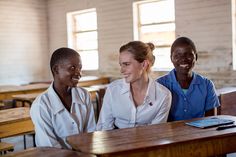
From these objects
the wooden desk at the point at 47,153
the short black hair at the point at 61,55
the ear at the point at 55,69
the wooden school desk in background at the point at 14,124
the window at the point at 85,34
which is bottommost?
the wooden school desk in background at the point at 14,124

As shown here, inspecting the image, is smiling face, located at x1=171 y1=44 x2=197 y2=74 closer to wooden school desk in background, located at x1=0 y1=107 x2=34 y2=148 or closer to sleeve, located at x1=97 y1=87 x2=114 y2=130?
sleeve, located at x1=97 y1=87 x2=114 y2=130

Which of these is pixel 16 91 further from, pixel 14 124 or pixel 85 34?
pixel 14 124

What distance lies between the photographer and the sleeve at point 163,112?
2465 millimetres

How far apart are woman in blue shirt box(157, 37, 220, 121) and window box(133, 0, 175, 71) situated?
3.66m

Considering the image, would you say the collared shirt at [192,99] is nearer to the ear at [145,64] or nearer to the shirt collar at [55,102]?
the ear at [145,64]

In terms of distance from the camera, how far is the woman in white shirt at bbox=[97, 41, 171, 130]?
2.46 metres

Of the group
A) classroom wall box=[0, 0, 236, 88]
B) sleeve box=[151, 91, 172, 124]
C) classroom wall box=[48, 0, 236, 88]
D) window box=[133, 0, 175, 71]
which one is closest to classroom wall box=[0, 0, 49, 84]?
classroom wall box=[0, 0, 236, 88]

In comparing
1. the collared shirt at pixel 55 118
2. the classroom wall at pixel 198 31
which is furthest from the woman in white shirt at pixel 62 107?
the classroom wall at pixel 198 31

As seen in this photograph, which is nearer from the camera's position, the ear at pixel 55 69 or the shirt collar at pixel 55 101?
the shirt collar at pixel 55 101

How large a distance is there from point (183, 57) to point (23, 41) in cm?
608

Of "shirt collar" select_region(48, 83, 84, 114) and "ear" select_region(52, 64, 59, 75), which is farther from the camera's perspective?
"ear" select_region(52, 64, 59, 75)

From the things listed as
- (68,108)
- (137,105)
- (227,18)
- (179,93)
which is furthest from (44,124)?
(227,18)

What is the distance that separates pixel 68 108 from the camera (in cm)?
235

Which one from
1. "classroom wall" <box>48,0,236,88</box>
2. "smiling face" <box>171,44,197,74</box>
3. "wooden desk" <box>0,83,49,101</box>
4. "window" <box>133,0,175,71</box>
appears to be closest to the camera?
"smiling face" <box>171,44,197,74</box>
